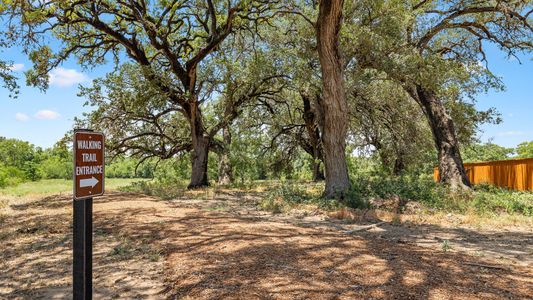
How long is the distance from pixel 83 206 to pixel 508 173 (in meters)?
19.7

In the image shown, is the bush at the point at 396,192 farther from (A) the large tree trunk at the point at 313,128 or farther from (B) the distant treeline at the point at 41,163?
(B) the distant treeline at the point at 41,163

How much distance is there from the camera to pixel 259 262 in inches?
177

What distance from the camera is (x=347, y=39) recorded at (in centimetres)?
1384

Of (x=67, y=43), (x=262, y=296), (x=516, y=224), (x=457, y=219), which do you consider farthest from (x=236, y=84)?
(x=262, y=296)

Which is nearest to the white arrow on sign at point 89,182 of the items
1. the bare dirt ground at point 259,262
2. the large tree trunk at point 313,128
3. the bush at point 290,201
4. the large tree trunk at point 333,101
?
the bare dirt ground at point 259,262

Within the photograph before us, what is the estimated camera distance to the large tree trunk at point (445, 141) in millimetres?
15141

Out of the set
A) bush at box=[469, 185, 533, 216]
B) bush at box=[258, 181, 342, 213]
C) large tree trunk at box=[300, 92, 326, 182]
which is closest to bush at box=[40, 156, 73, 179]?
large tree trunk at box=[300, 92, 326, 182]

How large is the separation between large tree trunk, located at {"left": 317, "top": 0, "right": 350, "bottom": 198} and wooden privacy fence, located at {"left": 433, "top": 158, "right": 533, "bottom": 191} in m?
9.30

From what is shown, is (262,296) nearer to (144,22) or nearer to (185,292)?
(185,292)

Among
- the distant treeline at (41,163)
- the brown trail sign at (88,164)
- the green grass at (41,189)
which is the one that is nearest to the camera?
the brown trail sign at (88,164)

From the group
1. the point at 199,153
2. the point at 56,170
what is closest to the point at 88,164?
the point at 199,153

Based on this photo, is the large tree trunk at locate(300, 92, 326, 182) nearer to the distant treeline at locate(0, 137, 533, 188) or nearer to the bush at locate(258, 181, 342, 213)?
the distant treeline at locate(0, 137, 533, 188)

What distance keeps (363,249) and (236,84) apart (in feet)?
43.7

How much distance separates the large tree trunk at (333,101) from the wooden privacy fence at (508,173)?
9296 mm
